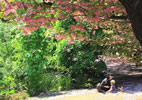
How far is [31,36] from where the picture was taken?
8914mm

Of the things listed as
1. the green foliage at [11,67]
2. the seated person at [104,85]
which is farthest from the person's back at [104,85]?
the green foliage at [11,67]

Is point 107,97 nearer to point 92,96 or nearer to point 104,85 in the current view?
point 92,96

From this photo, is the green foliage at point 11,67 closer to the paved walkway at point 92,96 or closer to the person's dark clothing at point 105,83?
the paved walkway at point 92,96

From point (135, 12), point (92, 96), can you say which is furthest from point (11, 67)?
point (135, 12)

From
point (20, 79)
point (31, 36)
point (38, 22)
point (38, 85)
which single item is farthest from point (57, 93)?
point (38, 22)

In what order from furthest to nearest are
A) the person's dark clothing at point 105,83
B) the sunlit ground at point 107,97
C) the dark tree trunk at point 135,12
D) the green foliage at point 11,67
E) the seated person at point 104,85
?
the green foliage at point 11,67, the person's dark clothing at point 105,83, the seated person at point 104,85, the sunlit ground at point 107,97, the dark tree trunk at point 135,12

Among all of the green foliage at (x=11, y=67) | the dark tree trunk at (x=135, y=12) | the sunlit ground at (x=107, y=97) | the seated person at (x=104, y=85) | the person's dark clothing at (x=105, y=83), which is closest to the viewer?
the dark tree trunk at (x=135, y=12)

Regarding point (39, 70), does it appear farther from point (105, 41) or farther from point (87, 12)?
point (87, 12)

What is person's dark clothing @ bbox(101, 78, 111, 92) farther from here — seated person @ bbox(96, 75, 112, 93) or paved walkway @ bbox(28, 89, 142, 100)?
paved walkway @ bbox(28, 89, 142, 100)

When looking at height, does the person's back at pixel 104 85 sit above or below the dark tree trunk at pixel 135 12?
below

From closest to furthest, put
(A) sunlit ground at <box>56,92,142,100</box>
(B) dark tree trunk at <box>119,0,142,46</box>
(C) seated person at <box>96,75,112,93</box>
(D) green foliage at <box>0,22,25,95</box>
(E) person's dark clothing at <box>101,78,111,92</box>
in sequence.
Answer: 1. (B) dark tree trunk at <box>119,0,142,46</box>
2. (A) sunlit ground at <box>56,92,142,100</box>
3. (C) seated person at <box>96,75,112,93</box>
4. (E) person's dark clothing at <box>101,78,111,92</box>
5. (D) green foliage at <box>0,22,25,95</box>

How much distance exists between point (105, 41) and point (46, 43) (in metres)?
4.25

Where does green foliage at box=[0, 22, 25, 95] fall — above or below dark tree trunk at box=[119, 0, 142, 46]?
below

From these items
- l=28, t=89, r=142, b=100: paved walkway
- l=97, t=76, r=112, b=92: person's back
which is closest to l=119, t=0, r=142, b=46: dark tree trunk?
l=28, t=89, r=142, b=100: paved walkway
